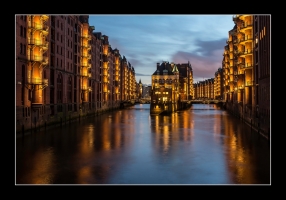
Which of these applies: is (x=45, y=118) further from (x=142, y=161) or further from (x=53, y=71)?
(x=142, y=161)

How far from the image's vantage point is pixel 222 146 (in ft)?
131

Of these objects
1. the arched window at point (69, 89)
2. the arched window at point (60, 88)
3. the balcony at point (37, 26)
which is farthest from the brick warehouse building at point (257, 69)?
the arched window at point (69, 89)

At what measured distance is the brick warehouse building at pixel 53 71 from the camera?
161 feet

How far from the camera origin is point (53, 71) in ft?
214

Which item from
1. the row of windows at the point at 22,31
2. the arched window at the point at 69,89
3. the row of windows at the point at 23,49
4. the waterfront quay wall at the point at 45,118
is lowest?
the waterfront quay wall at the point at 45,118

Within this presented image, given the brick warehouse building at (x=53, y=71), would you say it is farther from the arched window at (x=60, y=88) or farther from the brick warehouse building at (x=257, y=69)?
the brick warehouse building at (x=257, y=69)

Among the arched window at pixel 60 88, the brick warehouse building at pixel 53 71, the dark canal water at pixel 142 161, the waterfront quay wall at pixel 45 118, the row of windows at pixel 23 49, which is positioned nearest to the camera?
the dark canal water at pixel 142 161

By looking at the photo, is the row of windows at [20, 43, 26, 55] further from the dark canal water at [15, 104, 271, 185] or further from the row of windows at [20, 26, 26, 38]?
the dark canal water at [15, 104, 271, 185]

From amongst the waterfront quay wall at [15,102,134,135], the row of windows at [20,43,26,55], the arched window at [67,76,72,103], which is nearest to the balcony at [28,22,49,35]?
the row of windows at [20,43,26,55]

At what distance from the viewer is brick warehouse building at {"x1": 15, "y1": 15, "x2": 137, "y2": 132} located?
49.2 metres

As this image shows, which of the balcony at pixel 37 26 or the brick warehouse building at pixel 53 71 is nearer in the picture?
the brick warehouse building at pixel 53 71

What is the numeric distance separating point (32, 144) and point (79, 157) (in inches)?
405

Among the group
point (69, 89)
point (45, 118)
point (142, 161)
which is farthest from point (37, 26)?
point (142, 161)

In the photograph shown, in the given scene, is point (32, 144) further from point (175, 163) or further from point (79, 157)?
point (175, 163)
